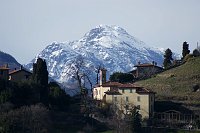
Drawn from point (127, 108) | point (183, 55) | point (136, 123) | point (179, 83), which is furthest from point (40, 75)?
point (183, 55)

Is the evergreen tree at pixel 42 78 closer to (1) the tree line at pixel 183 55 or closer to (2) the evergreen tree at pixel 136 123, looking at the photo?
(2) the evergreen tree at pixel 136 123

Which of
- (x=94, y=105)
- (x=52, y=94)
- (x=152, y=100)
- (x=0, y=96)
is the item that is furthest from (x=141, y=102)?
(x=0, y=96)

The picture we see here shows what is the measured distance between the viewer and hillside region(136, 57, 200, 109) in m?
98.8

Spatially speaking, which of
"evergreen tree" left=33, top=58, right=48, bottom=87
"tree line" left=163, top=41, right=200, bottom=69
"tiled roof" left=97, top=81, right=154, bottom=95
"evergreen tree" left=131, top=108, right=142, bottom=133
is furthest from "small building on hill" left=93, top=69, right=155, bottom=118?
"tree line" left=163, top=41, right=200, bottom=69

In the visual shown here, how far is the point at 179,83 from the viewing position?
346 ft

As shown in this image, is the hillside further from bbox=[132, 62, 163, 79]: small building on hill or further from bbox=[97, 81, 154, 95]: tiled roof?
bbox=[97, 81, 154, 95]: tiled roof

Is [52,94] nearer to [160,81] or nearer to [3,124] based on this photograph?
[3,124]

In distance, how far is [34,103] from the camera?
8938 centimetres

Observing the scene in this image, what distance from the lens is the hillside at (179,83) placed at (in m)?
98.8

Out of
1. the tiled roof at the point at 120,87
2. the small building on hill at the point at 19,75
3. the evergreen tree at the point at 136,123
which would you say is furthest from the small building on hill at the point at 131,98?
the small building on hill at the point at 19,75

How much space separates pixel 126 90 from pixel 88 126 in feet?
36.3

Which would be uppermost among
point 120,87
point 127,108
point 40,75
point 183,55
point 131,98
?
point 183,55

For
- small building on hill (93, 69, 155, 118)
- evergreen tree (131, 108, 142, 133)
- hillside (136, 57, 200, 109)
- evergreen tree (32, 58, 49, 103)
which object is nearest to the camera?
evergreen tree (131, 108, 142, 133)

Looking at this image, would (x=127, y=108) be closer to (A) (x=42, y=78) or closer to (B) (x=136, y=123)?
(B) (x=136, y=123)
